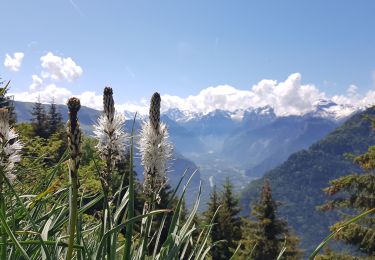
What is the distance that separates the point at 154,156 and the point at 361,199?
19.8m

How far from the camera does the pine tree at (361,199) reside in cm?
2014

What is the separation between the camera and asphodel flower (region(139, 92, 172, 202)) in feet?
10.8

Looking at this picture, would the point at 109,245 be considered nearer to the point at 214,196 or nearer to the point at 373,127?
the point at 373,127

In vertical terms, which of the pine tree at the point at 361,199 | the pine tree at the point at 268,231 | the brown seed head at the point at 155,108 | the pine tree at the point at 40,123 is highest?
the pine tree at the point at 40,123

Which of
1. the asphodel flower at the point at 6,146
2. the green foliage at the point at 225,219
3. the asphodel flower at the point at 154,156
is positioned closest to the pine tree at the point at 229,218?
the green foliage at the point at 225,219

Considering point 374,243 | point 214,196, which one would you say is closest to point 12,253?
point 374,243

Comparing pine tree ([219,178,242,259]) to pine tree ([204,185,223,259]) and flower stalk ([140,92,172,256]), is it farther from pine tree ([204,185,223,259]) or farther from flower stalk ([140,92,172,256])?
flower stalk ([140,92,172,256])

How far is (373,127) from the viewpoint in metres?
21.8

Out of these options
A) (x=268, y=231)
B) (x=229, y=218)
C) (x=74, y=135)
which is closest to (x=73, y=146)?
(x=74, y=135)

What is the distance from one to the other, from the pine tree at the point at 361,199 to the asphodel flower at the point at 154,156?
18.6 m

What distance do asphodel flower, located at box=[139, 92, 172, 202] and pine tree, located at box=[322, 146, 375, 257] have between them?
731 inches

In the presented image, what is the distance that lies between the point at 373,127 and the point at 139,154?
68.7ft

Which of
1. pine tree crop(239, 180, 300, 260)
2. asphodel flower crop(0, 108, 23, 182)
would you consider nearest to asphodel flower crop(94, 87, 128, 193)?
asphodel flower crop(0, 108, 23, 182)

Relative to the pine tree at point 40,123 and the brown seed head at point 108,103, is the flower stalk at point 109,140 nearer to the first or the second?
the brown seed head at point 108,103
